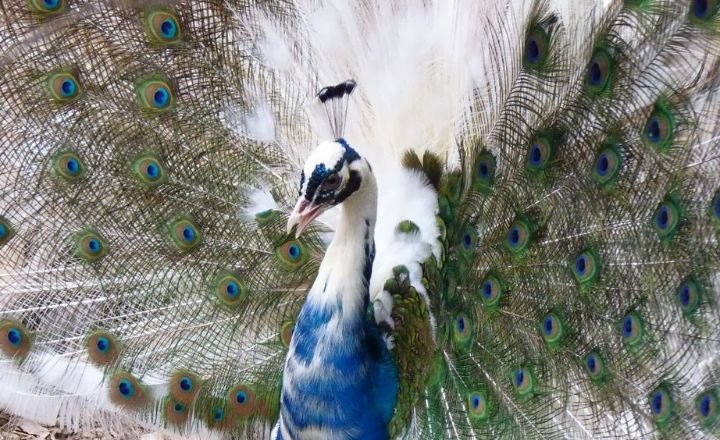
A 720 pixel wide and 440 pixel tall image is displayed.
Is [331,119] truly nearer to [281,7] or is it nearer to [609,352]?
[281,7]

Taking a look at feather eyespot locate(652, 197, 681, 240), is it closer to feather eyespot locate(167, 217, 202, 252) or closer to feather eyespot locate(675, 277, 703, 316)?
feather eyespot locate(675, 277, 703, 316)

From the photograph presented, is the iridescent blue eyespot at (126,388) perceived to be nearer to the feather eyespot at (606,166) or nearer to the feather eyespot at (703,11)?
the feather eyespot at (606,166)

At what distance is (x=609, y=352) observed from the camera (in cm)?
148

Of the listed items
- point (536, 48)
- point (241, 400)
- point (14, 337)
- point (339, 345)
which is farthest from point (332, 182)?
point (14, 337)

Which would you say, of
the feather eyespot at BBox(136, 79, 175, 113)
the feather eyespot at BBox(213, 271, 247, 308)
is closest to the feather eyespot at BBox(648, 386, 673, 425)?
the feather eyespot at BBox(213, 271, 247, 308)

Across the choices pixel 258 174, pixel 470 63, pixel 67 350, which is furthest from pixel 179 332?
pixel 470 63

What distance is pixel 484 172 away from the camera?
1.61 meters

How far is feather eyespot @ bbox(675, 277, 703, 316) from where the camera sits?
1314 millimetres

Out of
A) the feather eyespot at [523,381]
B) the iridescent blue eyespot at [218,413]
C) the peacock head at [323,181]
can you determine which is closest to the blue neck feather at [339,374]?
the peacock head at [323,181]

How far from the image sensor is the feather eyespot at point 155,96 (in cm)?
174

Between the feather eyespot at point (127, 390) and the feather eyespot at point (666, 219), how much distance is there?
4.33 feet

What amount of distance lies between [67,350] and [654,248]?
4.82ft

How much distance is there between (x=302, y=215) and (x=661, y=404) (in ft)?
2.55

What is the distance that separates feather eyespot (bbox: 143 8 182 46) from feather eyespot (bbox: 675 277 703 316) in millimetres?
1186
